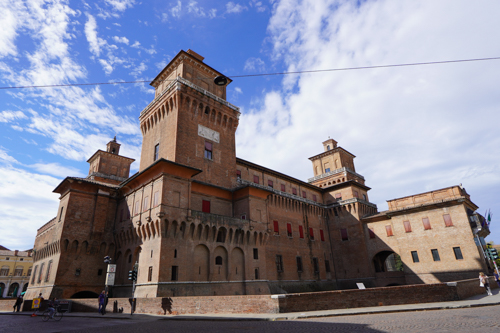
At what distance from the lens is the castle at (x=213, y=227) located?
2489 centimetres

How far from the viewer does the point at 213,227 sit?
87.6 feet

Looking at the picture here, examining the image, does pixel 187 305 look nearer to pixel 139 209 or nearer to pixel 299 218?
pixel 139 209

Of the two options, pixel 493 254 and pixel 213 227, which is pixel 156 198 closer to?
pixel 213 227

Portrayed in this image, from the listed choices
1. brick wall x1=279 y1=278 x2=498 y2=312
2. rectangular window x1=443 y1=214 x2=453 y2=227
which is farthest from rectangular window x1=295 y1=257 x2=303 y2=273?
brick wall x1=279 y1=278 x2=498 y2=312

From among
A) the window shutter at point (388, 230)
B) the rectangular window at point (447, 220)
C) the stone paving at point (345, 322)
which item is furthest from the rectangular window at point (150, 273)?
the rectangular window at point (447, 220)

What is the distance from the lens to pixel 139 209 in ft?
87.2

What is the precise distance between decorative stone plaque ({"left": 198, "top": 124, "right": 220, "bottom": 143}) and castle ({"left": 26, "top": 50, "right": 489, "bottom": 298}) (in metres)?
0.14

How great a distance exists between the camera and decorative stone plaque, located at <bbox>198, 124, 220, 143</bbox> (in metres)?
31.6

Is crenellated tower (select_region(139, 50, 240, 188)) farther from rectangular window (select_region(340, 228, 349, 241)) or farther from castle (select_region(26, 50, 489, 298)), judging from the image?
rectangular window (select_region(340, 228, 349, 241))

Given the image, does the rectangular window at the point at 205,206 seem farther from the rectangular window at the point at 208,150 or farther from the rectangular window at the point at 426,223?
the rectangular window at the point at 426,223

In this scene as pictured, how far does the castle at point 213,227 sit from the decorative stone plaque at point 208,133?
0.45 feet

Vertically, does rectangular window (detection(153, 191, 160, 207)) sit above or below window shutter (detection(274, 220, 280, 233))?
above

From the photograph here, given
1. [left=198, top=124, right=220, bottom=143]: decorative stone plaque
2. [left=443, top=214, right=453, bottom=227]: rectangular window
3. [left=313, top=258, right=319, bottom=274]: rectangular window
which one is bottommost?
[left=313, top=258, right=319, bottom=274]: rectangular window

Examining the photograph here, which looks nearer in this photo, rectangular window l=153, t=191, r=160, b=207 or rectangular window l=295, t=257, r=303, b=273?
rectangular window l=153, t=191, r=160, b=207
